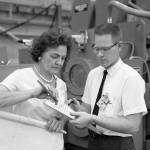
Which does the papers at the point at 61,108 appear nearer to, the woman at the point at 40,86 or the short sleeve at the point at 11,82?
the woman at the point at 40,86

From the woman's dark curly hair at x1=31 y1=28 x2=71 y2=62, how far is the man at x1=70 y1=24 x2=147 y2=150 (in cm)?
20

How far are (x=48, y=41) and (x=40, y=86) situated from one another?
265 mm

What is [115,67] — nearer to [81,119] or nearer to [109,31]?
[109,31]

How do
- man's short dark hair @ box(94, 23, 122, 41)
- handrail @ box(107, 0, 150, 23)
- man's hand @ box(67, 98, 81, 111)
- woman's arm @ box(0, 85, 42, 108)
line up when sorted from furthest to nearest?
handrail @ box(107, 0, 150, 23) < man's hand @ box(67, 98, 81, 111) < man's short dark hair @ box(94, 23, 122, 41) < woman's arm @ box(0, 85, 42, 108)

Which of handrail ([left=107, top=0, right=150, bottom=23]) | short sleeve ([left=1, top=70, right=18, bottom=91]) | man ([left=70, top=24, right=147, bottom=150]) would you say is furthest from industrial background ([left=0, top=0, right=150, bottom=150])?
short sleeve ([left=1, top=70, right=18, bottom=91])

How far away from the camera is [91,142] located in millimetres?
1732

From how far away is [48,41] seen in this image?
1.54 metres

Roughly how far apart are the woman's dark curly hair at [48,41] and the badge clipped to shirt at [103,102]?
35 centimetres

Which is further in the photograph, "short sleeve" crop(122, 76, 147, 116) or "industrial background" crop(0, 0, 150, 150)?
"industrial background" crop(0, 0, 150, 150)

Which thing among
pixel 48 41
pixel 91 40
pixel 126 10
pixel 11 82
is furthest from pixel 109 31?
pixel 91 40

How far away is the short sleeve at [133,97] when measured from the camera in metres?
1.51

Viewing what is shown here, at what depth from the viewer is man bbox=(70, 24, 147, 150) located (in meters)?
1.49

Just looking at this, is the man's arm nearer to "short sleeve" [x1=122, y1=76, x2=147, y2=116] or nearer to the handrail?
"short sleeve" [x1=122, y1=76, x2=147, y2=116]

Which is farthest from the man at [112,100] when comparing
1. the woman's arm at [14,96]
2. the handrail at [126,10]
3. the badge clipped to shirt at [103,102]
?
the handrail at [126,10]
